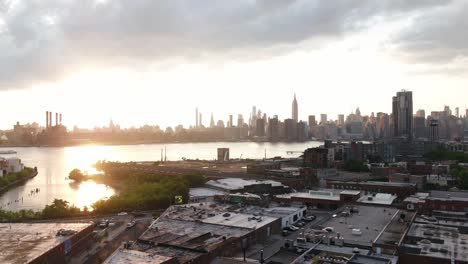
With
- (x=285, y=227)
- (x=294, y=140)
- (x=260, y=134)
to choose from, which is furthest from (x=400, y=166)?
(x=260, y=134)

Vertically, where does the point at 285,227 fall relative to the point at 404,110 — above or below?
below

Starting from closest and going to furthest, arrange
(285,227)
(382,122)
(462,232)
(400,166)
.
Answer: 1. (462,232)
2. (285,227)
3. (400,166)
4. (382,122)

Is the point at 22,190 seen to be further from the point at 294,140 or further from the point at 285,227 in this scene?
the point at 294,140

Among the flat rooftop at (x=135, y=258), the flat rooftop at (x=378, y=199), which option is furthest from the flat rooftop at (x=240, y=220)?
the flat rooftop at (x=378, y=199)

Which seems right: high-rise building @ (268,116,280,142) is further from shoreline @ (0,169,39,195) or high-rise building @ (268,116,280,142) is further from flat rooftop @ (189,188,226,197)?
flat rooftop @ (189,188,226,197)

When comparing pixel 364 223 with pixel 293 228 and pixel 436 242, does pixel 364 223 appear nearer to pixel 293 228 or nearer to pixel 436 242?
pixel 293 228

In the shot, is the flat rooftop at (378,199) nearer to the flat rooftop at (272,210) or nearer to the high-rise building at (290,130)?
the flat rooftop at (272,210)
